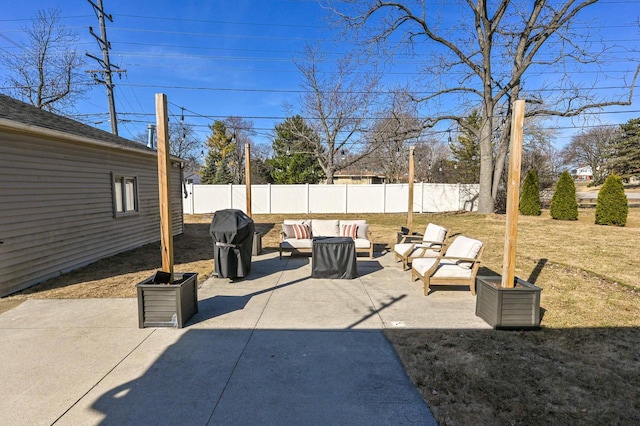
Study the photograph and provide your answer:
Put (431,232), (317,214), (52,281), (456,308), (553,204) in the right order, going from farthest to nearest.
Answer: (317,214) < (553,204) < (431,232) < (52,281) < (456,308)

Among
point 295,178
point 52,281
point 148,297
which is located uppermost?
point 295,178

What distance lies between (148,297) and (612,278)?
24.6ft

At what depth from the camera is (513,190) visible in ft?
12.3

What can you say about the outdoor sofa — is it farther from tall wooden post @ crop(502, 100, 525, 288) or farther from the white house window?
the white house window

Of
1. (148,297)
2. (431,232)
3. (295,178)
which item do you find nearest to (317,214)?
(295,178)

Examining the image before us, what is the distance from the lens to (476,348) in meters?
3.31

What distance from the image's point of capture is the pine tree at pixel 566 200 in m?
13.5

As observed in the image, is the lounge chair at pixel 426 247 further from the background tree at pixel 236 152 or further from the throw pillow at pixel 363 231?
the background tree at pixel 236 152

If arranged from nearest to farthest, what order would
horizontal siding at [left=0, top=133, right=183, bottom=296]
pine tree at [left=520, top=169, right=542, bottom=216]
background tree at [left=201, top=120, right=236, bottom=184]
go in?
horizontal siding at [left=0, top=133, right=183, bottom=296] < pine tree at [left=520, top=169, right=542, bottom=216] < background tree at [left=201, top=120, right=236, bottom=184]

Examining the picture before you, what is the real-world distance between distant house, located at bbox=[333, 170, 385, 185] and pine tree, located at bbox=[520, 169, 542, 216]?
28.1 meters

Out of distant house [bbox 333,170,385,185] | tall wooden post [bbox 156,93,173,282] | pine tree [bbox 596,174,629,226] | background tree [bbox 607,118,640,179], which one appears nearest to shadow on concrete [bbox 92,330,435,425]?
tall wooden post [bbox 156,93,173,282]

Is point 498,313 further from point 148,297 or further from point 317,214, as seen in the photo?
point 317,214

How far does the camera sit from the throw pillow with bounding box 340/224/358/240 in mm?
8000

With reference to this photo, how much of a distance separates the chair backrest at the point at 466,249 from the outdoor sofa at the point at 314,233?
2.32 m
